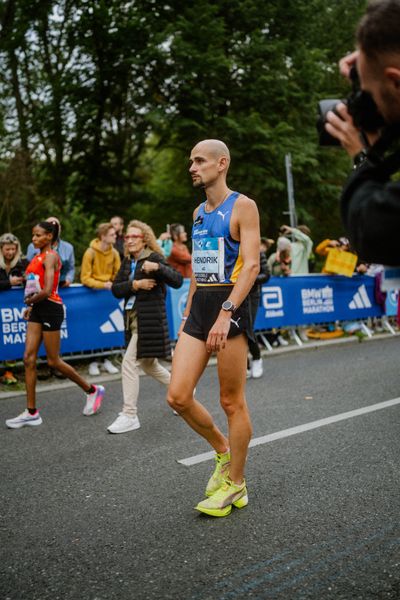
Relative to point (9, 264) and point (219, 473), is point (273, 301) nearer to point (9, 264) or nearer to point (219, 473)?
point (9, 264)

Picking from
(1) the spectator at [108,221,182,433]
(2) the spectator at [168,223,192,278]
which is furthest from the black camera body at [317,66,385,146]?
(2) the spectator at [168,223,192,278]

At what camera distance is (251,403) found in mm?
6805

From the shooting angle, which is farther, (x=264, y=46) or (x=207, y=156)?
(x=264, y=46)

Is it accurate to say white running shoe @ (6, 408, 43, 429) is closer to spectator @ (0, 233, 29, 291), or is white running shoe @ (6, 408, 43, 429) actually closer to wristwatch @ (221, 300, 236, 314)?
spectator @ (0, 233, 29, 291)

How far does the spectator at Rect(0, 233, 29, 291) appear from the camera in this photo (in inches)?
336

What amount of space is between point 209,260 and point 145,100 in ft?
53.0

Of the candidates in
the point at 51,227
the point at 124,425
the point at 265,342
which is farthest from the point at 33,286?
the point at 265,342

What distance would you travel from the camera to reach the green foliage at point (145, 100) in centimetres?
1731

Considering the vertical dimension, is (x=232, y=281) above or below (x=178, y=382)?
above

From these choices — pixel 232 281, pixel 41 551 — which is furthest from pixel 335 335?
pixel 41 551

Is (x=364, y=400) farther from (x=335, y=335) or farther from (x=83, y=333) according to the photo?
(x=335, y=335)

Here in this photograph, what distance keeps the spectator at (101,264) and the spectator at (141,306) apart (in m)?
3.05

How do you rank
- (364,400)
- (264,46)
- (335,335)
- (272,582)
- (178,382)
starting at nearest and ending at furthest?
(272,582), (178,382), (364,400), (335,335), (264,46)

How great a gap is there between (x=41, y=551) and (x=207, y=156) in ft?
7.89
